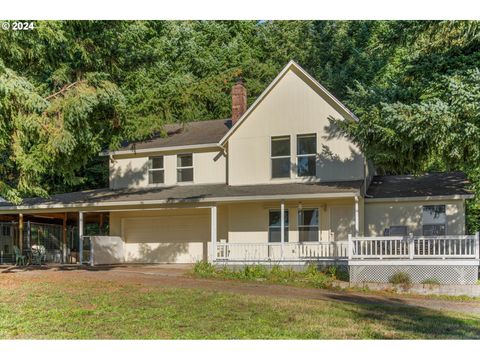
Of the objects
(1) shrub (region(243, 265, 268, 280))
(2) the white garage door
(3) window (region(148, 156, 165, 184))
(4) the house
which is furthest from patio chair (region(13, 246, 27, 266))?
(1) shrub (region(243, 265, 268, 280))

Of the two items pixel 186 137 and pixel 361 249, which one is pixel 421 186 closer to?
pixel 361 249

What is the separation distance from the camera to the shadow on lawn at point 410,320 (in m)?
9.49

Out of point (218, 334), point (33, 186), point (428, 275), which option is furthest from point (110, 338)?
point (428, 275)

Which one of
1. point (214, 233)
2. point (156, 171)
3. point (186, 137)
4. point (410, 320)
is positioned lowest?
point (410, 320)

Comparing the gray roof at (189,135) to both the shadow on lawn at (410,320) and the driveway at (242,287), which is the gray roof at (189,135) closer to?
the driveway at (242,287)

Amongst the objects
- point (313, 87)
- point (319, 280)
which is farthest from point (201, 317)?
point (313, 87)

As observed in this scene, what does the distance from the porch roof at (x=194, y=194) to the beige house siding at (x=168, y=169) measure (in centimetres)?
43

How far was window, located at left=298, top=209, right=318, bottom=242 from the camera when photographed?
1925 centimetres

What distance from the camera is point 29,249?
21812 mm

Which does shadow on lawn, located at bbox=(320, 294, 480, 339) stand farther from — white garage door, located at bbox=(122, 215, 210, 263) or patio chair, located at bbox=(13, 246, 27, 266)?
patio chair, located at bbox=(13, 246, 27, 266)

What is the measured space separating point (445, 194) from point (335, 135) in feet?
12.8

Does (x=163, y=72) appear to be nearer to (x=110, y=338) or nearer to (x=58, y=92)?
(x=58, y=92)

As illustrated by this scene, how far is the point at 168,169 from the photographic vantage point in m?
22.3

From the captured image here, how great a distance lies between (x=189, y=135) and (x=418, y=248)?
10567mm
